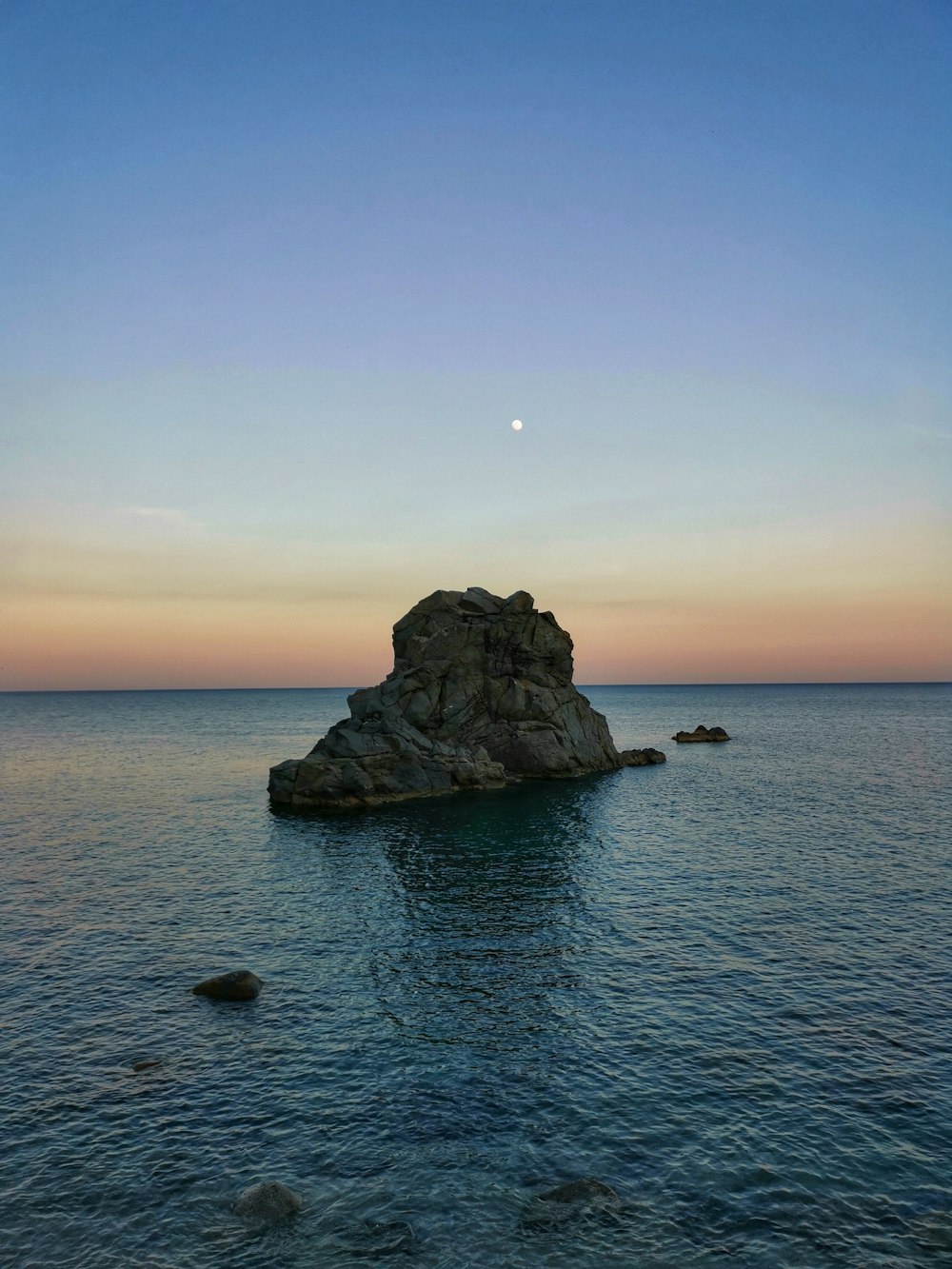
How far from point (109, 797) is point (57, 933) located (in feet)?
183

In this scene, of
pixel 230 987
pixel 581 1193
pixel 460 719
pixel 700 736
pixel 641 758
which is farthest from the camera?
pixel 700 736

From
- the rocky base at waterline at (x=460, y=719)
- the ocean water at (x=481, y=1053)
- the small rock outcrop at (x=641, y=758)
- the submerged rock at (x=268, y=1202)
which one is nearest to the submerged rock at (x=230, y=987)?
the ocean water at (x=481, y=1053)

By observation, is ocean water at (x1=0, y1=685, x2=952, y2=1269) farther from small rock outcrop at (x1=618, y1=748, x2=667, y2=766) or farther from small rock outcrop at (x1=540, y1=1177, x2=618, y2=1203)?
small rock outcrop at (x1=618, y1=748, x2=667, y2=766)

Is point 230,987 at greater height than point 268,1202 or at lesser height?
greater

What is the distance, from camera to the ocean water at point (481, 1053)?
21.5 meters

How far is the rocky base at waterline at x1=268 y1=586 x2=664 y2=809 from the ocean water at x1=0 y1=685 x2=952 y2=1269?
20.2m

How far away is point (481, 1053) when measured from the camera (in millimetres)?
31125

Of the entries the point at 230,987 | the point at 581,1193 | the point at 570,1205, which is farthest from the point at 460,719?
the point at 570,1205

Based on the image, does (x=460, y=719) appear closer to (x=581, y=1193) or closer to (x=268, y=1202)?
(x=581, y=1193)

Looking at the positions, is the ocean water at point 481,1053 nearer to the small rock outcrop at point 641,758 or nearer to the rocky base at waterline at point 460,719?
the rocky base at waterline at point 460,719

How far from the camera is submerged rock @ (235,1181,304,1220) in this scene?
21719mm

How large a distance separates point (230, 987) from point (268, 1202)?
586 inches

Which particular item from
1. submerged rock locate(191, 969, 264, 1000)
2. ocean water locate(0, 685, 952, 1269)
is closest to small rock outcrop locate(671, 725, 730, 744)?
ocean water locate(0, 685, 952, 1269)

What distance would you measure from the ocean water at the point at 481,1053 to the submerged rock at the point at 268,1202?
0.33 metres
